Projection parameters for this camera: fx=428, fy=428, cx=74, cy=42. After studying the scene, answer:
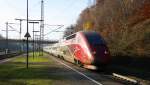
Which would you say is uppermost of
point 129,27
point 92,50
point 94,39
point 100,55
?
point 129,27

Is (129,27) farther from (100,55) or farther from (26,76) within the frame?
(26,76)

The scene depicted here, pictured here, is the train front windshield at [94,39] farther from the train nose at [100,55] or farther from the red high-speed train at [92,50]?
the train nose at [100,55]

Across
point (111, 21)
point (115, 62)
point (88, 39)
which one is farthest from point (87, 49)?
point (111, 21)

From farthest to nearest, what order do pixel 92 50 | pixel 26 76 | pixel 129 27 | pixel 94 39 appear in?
pixel 129 27
pixel 94 39
pixel 92 50
pixel 26 76

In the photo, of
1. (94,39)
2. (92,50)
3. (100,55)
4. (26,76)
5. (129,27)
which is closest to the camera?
(26,76)

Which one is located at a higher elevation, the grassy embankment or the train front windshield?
the train front windshield

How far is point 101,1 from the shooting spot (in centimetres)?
9456

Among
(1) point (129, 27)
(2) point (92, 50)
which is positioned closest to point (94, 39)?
(2) point (92, 50)

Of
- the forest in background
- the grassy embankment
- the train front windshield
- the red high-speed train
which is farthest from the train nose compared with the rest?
the forest in background

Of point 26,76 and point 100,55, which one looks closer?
point 26,76

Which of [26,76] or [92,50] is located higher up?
[92,50]

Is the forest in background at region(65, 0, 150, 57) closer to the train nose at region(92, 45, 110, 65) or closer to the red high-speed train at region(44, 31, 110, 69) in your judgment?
the red high-speed train at region(44, 31, 110, 69)

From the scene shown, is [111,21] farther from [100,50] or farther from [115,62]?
[100,50]

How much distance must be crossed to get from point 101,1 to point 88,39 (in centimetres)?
5768
